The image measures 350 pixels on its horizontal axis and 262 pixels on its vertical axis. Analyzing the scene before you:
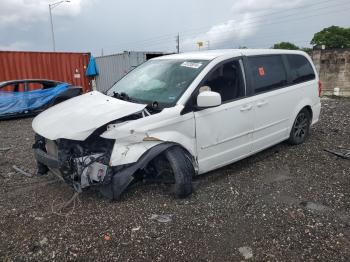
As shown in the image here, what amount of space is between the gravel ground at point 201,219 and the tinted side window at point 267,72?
47.1 inches

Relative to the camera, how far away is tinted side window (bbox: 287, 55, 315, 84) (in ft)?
19.3

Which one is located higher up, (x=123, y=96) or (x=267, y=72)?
(x=267, y=72)

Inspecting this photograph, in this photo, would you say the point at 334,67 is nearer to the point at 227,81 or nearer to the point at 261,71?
the point at 261,71

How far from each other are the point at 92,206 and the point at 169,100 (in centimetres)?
151

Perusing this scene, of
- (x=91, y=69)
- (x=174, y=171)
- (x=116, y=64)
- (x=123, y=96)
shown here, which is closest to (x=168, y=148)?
(x=174, y=171)

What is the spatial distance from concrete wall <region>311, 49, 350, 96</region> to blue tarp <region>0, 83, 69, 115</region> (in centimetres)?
2945

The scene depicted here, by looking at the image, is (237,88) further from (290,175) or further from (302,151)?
(302,151)

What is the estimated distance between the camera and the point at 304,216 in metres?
3.71

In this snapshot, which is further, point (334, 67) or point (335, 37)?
point (335, 37)

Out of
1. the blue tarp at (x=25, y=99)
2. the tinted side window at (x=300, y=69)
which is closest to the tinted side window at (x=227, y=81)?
the tinted side window at (x=300, y=69)

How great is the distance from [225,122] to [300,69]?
91.2 inches

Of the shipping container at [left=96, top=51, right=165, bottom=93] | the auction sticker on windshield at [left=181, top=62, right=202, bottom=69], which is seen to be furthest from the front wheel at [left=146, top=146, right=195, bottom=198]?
the shipping container at [left=96, top=51, right=165, bottom=93]

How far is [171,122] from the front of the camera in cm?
405

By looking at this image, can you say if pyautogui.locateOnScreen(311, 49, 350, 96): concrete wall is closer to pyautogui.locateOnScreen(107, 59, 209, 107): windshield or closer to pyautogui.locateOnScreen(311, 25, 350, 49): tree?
pyautogui.locateOnScreen(311, 25, 350, 49): tree
